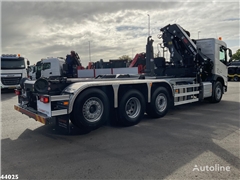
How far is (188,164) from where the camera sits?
134 inches

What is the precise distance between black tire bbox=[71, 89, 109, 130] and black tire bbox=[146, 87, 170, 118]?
1781mm

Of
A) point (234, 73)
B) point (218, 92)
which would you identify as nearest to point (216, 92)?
point (218, 92)

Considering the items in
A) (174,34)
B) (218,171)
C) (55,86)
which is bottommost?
(218,171)

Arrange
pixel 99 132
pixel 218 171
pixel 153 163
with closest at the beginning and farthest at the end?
pixel 218 171, pixel 153 163, pixel 99 132

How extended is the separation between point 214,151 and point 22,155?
365cm

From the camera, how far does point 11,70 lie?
597 inches

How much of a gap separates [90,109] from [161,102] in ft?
8.98

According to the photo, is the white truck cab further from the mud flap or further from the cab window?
the cab window

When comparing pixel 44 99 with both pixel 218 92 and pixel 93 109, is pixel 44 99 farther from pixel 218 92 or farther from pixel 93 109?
pixel 218 92

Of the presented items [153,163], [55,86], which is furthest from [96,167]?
[55,86]

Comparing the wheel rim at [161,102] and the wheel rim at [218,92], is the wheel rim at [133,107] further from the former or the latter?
the wheel rim at [218,92]

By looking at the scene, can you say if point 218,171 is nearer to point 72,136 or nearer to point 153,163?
point 153,163

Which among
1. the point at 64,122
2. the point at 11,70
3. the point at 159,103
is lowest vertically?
the point at 64,122

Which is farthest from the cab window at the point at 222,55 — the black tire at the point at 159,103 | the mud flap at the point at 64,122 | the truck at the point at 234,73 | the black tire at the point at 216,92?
the truck at the point at 234,73
